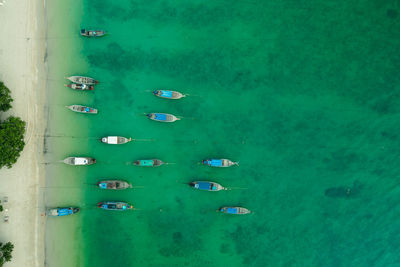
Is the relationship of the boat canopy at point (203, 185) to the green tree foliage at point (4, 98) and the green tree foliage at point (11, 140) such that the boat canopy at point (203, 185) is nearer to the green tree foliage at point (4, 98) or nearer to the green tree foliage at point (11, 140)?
the green tree foliage at point (11, 140)

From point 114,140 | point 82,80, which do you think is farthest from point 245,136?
point 82,80

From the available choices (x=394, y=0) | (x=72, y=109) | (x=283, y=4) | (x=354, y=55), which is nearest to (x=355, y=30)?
(x=354, y=55)

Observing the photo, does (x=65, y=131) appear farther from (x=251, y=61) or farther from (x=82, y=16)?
(x=251, y=61)

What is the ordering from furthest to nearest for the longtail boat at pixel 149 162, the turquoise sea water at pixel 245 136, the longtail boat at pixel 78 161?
Result: 1. the turquoise sea water at pixel 245 136
2. the longtail boat at pixel 149 162
3. the longtail boat at pixel 78 161

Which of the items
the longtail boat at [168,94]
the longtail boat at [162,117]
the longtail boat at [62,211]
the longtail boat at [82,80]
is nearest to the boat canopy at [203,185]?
the longtail boat at [162,117]

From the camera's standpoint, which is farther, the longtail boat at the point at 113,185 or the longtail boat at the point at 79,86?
the longtail boat at the point at 79,86

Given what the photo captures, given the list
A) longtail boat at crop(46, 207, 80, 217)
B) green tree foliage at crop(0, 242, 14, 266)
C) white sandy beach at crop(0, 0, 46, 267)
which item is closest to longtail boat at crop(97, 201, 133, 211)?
longtail boat at crop(46, 207, 80, 217)

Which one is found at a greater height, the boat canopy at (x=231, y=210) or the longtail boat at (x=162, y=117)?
the longtail boat at (x=162, y=117)

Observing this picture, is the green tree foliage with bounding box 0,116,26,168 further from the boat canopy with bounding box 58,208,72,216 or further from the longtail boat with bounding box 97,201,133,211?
the longtail boat with bounding box 97,201,133,211
